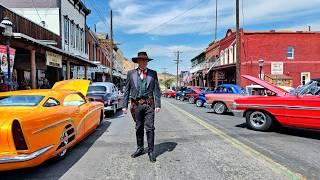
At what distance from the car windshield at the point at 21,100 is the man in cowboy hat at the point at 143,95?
5.52 feet

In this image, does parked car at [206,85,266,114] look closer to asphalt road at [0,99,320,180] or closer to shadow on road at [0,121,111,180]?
asphalt road at [0,99,320,180]

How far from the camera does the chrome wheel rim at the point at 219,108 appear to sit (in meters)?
17.4

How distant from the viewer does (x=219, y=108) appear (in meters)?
17.5

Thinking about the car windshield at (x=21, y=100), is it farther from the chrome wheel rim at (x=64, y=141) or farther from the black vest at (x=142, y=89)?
the black vest at (x=142, y=89)

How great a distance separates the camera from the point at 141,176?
5703 mm

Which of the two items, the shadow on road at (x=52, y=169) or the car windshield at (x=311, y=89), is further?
the car windshield at (x=311, y=89)

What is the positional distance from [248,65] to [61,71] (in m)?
18.5

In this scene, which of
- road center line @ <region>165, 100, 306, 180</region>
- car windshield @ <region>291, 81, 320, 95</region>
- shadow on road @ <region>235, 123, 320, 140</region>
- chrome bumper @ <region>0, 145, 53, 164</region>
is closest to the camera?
chrome bumper @ <region>0, 145, 53, 164</region>

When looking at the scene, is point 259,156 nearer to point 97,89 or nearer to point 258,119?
point 258,119

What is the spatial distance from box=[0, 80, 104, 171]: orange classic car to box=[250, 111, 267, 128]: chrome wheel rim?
16.1 feet

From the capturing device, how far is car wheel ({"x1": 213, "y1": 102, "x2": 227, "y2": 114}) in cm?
1739

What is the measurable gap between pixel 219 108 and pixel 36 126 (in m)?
12.7

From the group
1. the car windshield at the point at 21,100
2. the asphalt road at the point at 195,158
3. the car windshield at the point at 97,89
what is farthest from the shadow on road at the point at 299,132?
the car windshield at the point at 97,89

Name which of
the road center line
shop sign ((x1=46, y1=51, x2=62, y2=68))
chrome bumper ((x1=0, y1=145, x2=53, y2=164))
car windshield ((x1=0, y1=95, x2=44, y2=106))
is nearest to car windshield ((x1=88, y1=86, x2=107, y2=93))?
shop sign ((x1=46, y1=51, x2=62, y2=68))
